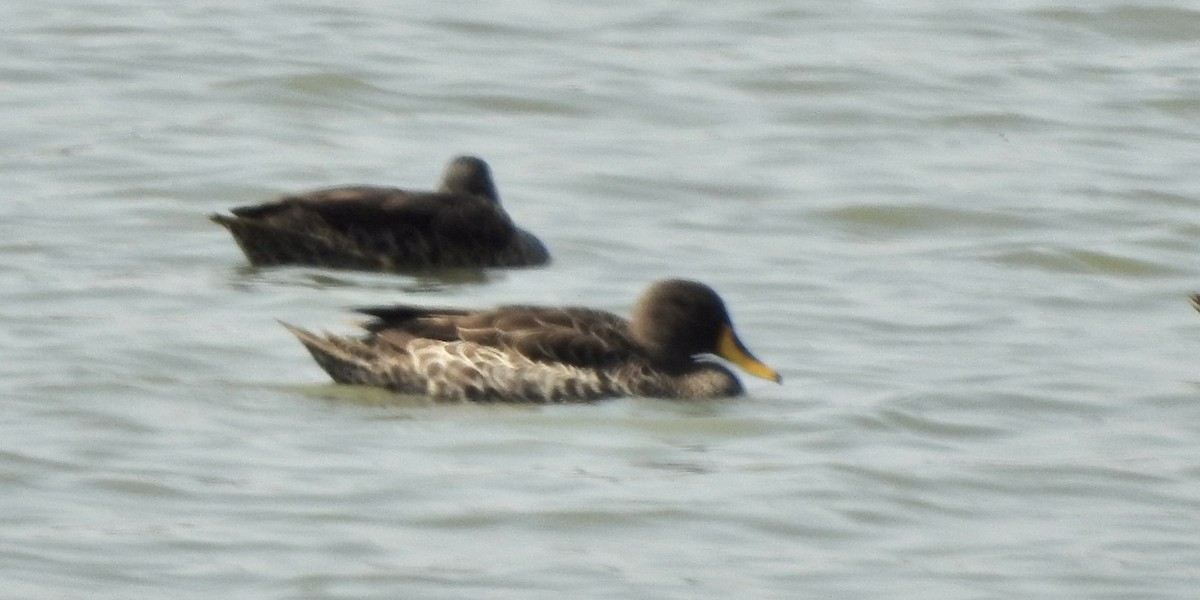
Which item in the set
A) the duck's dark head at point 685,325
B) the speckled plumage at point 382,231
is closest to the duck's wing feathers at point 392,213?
the speckled plumage at point 382,231

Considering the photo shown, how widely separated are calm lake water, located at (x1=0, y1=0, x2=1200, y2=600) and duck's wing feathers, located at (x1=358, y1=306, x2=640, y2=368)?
9.8 inches

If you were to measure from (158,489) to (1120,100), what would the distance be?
38.3 ft

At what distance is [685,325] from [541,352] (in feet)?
2.18

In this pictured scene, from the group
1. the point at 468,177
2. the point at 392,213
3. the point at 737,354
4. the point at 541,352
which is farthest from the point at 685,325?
the point at 468,177

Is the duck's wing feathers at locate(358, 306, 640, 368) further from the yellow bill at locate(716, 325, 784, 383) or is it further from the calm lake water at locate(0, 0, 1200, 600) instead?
the yellow bill at locate(716, 325, 784, 383)

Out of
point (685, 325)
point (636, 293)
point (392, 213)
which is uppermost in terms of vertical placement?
point (685, 325)

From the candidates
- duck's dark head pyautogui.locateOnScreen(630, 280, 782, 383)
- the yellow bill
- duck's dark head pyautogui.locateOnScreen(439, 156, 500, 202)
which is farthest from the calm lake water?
duck's dark head pyautogui.locateOnScreen(439, 156, 500, 202)

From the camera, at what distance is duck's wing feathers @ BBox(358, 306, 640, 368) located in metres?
12.3

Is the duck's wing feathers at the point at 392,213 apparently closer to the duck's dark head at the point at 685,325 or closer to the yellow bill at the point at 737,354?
the duck's dark head at the point at 685,325

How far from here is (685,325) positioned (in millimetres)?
12594

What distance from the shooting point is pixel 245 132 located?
18672mm

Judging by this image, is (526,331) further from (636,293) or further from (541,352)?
(636,293)

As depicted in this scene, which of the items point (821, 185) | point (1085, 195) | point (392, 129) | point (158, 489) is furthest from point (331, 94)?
point (158, 489)

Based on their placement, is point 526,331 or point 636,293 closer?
point 526,331
